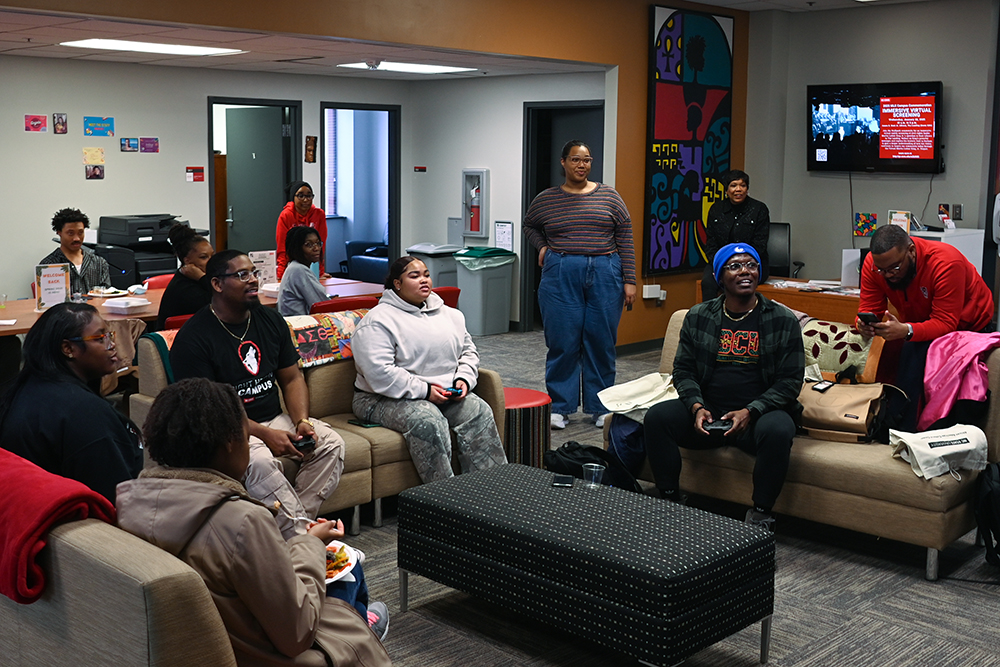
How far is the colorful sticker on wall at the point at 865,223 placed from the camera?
27.1 feet

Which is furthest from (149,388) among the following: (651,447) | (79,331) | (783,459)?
(783,459)

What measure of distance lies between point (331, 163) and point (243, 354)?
8.86 metres

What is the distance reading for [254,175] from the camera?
10.2m

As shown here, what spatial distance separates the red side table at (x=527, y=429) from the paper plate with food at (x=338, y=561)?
2.04 meters

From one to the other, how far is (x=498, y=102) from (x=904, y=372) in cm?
600

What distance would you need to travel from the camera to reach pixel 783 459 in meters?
4.01

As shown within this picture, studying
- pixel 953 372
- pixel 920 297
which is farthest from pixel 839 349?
pixel 953 372

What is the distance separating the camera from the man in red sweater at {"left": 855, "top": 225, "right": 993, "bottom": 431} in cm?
433

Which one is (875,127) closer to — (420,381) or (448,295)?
(448,295)

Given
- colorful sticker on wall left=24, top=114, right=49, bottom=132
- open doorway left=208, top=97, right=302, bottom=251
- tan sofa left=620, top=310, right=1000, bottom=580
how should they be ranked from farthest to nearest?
open doorway left=208, top=97, right=302, bottom=251 < colorful sticker on wall left=24, top=114, right=49, bottom=132 < tan sofa left=620, top=310, right=1000, bottom=580

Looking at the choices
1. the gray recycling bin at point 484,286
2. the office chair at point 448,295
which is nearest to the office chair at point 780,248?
the gray recycling bin at point 484,286

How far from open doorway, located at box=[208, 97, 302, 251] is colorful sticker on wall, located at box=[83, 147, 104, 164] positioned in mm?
1367

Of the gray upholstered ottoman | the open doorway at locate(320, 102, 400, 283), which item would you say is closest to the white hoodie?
the gray upholstered ottoman

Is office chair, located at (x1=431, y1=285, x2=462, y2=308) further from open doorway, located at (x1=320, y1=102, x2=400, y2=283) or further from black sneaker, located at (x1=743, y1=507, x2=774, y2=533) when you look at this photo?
open doorway, located at (x1=320, y1=102, x2=400, y2=283)
